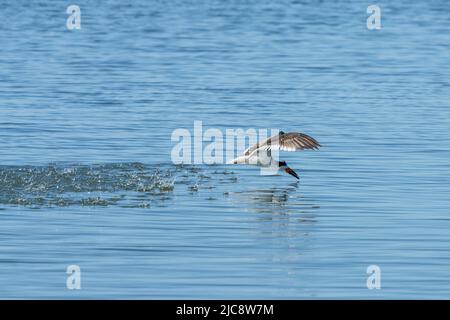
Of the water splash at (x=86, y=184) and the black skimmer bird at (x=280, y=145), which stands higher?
the black skimmer bird at (x=280, y=145)

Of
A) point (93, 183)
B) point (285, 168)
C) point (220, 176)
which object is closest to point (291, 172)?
point (285, 168)

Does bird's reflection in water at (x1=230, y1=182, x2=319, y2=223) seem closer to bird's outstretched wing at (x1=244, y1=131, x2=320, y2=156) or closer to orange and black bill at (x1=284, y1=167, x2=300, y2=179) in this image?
orange and black bill at (x1=284, y1=167, x2=300, y2=179)

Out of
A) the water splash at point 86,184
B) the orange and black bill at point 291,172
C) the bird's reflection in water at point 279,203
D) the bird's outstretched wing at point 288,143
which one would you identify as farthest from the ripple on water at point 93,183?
the orange and black bill at point 291,172

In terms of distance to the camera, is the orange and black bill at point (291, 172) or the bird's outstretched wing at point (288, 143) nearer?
the bird's outstretched wing at point (288, 143)

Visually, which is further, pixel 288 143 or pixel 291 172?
pixel 291 172

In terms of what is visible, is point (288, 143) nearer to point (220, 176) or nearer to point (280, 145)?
point (280, 145)

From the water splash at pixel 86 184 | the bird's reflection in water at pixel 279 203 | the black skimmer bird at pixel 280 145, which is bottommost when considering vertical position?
the bird's reflection in water at pixel 279 203

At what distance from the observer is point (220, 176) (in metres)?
18.2

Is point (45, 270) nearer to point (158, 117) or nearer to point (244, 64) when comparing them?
point (158, 117)

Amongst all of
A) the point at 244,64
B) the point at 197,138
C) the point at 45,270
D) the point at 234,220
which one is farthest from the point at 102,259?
the point at 244,64

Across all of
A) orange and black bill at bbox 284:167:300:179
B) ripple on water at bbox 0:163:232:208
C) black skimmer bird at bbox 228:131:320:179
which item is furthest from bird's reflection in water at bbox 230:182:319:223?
ripple on water at bbox 0:163:232:208

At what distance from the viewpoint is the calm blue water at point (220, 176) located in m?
12.9

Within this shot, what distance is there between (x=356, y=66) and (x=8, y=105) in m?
11.5

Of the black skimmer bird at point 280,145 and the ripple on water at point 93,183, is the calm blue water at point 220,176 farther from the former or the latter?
the black skimmer bird at point 280,145
